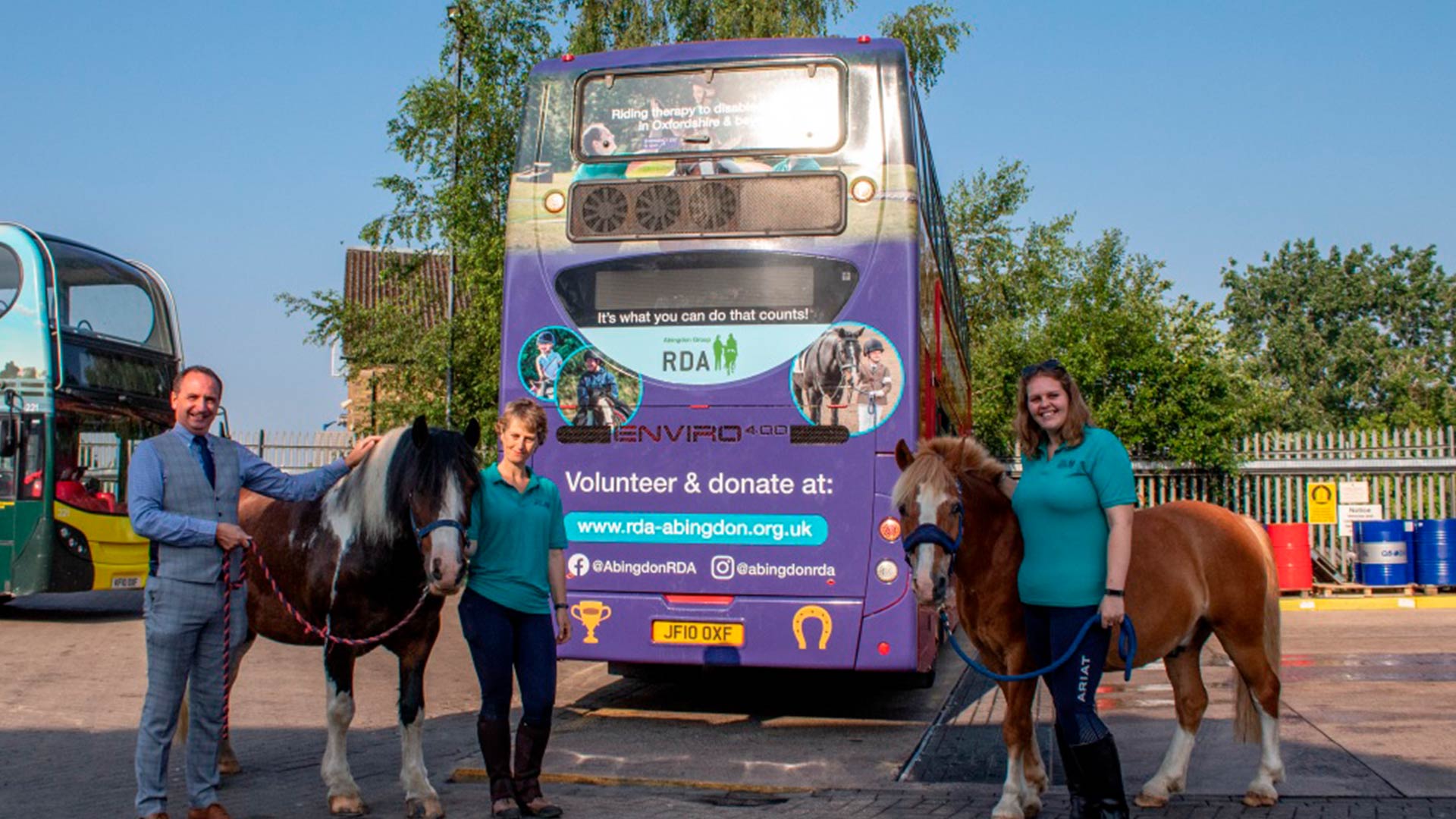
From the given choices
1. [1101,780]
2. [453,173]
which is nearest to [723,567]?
[1101,780]

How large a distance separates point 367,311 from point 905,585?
1564 cm

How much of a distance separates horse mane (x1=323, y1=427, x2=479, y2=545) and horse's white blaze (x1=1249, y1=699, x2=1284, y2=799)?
3708mm

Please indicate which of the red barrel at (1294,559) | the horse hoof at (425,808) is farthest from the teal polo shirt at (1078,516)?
the red barrel at (1294,559)

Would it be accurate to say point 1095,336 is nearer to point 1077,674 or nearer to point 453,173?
point 453,173

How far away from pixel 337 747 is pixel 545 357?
127 inches

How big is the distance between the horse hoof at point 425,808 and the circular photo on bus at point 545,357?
3276 mm

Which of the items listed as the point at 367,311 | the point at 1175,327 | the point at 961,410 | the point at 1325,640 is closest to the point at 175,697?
the point at 961,410

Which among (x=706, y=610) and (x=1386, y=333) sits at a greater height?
(x=1386, y=333)

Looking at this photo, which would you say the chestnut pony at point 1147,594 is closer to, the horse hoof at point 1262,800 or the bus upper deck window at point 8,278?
the horse hoof at point 1262,800

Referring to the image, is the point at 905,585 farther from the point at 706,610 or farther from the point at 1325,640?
the point at 1325,640

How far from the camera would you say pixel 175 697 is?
519 cm

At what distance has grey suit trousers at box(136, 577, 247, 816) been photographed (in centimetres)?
512

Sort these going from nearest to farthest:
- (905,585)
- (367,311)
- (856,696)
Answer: (905,585), (856,696), (367,311)

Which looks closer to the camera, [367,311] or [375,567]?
[375,567]
